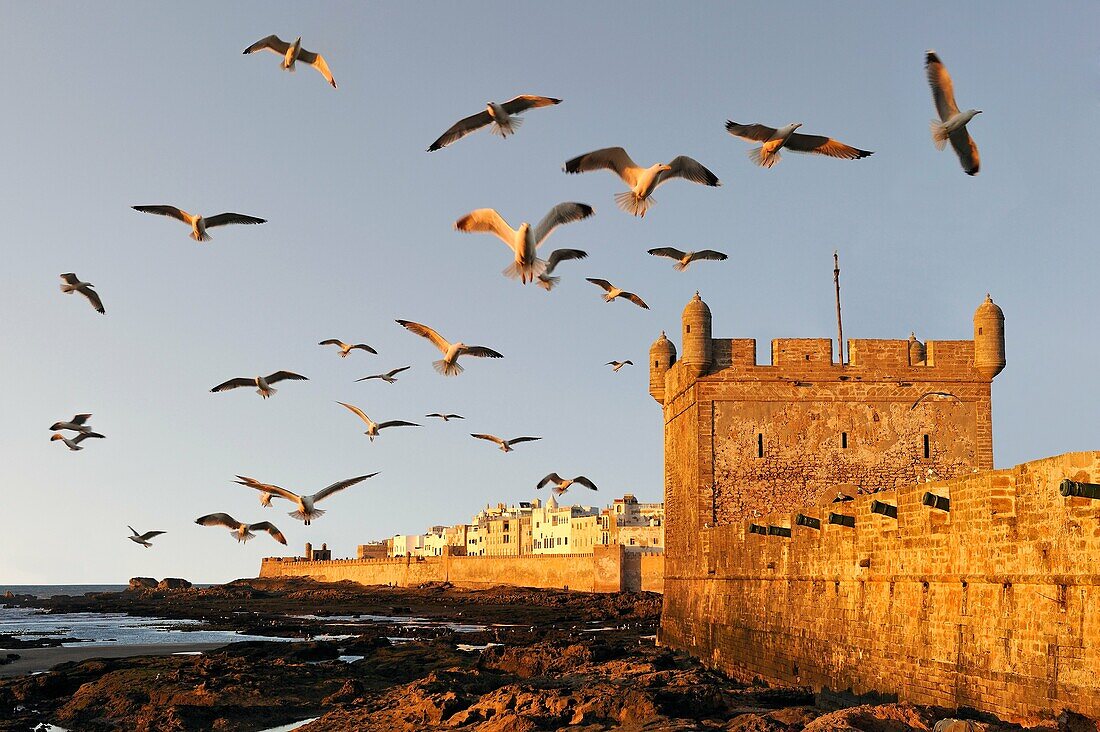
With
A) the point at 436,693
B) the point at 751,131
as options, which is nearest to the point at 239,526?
the point at 436,693

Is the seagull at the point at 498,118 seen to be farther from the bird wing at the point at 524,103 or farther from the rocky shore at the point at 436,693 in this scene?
the rocky shore at the point at 436,693

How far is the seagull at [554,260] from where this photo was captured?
17812mm

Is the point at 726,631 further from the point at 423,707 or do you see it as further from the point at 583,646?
the point at 423,707

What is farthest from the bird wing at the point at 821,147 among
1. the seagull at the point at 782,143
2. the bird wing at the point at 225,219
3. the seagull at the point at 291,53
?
the bird wing at the point at 225,219

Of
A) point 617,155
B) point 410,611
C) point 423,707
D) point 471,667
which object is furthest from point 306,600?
point 617,155

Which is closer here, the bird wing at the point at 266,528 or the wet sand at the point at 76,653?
the bird wing at the point at 266,528

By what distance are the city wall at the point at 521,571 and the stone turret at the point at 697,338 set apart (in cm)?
4938

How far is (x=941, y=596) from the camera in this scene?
16969 millimetres

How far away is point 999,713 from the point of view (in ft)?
48.1

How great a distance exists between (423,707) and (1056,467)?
12.5 m

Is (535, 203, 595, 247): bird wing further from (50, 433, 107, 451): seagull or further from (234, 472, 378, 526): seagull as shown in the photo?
(50, 433, 107, 451): seagull

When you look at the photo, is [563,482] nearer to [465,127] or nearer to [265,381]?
[265,381]

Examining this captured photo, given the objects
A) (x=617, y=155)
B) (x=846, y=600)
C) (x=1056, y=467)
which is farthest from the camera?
(x=846, y=600)

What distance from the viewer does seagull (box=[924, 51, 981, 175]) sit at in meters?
14.2
